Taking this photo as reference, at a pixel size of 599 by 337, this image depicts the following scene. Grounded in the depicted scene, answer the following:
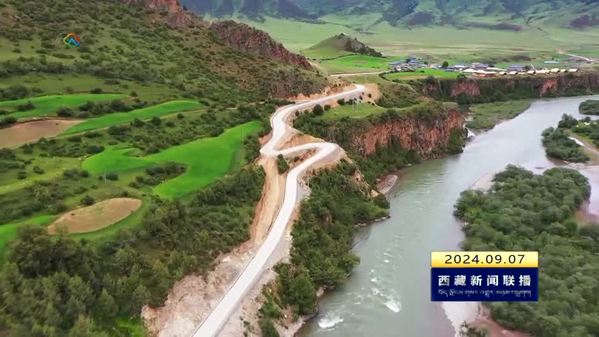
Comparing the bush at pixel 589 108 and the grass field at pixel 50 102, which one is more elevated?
the grass field at pixel 50 102

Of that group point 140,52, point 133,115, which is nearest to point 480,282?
point 133,115

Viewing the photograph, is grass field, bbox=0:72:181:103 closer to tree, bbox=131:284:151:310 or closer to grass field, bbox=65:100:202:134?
grass field, bbox=65:100:202:134

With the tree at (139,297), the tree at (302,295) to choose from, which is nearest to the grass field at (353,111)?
the tree at (302,295)

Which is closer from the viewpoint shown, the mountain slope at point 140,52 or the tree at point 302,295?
the tree at point 302,295

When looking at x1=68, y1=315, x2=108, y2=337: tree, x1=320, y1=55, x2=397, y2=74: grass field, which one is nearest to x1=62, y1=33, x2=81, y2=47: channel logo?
x1=320, y1=55, x2=397, y2=74: grass field

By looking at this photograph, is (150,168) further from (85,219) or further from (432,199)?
(432,199)

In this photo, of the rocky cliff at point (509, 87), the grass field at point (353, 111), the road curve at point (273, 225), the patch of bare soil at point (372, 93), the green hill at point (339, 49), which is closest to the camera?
the road curve at point (273, 225)

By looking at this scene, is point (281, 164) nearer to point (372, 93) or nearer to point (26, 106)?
point (26, 106)

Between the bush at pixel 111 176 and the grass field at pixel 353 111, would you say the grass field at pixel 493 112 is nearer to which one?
the grass field at pixel 353 111
